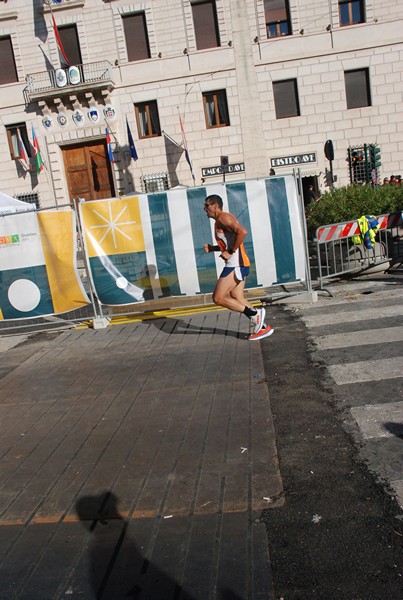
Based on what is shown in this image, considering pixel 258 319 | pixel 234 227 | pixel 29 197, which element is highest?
pixel 29 197

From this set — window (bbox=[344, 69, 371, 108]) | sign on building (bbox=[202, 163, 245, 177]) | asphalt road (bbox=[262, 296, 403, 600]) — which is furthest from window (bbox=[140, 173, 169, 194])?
asphalt road (bbox=[262, 296, 403, 600])

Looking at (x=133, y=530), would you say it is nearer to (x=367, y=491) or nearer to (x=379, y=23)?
(x=367, y=491)

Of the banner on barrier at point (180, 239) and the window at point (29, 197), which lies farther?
the window at point (29, 197)

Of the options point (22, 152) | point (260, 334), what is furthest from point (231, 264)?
point (22, 152)

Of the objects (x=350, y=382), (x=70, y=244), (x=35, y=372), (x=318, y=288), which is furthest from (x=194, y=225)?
(x=350, y=382)

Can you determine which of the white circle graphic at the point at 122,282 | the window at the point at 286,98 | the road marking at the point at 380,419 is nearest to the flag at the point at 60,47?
the window at the point at 286,98

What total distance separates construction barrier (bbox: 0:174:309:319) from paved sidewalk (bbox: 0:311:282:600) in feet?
6.27

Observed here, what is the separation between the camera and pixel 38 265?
816 cm

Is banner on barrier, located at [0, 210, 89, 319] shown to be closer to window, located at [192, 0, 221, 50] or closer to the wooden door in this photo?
the wooden door

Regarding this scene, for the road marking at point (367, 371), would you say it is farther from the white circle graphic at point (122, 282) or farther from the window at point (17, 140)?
the window at point (17, 140)

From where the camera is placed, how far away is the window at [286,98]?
23419 millimetres

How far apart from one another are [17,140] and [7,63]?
349 cm

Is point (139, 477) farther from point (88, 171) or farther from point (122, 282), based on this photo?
point (88, 171)

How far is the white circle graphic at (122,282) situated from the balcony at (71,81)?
17.3m
